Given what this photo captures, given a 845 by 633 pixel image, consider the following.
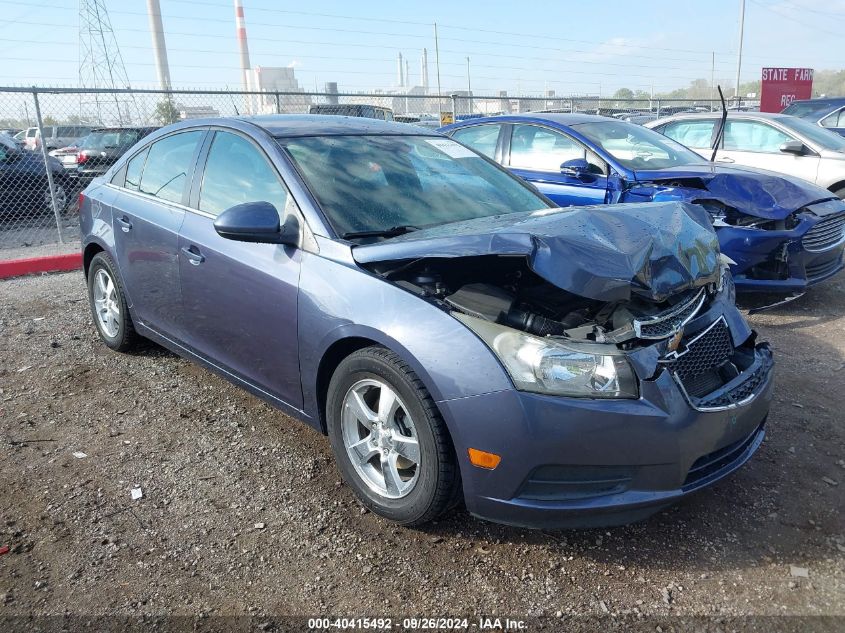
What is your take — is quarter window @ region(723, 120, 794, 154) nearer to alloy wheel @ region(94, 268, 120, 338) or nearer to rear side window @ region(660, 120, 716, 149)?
rear side window @ region(660, 120, 716, 149)

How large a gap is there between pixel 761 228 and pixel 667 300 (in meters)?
3.18

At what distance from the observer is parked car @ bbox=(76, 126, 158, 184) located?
11.9 meters

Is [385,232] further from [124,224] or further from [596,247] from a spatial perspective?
[124,224]

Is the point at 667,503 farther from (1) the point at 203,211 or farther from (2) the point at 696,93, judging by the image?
(2) the point at 696,93

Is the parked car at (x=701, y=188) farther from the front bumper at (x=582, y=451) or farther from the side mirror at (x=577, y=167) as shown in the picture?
the front bumper at (x=582, y=451)

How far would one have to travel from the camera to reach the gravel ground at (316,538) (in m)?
2.40

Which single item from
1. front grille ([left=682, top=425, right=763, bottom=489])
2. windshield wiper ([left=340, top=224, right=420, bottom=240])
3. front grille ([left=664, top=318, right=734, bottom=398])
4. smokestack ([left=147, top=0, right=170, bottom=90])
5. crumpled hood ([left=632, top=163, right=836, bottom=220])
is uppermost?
smokestack ([left=147, top=0, right=170, bottom=90])

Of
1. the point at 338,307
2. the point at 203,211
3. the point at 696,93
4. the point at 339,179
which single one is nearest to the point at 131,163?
the point at 203,211

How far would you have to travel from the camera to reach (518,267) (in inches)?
108

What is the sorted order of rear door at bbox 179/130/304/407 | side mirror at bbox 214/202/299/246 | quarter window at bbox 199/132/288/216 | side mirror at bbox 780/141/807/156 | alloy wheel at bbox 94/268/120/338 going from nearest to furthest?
side mirror at bbox 214/202/299/246 → rear door at bbox 179/130/304/407 → quarter window at bbox 199/132/288/216 → alloy wheel at bbox 94/268/120/338 → side mirror at bbox 780/141/807/156

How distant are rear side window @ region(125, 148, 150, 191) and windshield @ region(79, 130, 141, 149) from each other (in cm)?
917

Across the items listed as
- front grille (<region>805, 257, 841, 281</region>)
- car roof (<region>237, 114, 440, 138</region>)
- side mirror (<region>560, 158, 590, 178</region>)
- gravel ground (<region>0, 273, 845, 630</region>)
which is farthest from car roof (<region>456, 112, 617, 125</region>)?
gravel ground (<region>0, 273, 845, 630</region>)

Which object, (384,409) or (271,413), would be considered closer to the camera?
(384,409)

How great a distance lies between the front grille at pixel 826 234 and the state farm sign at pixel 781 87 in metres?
19.4
